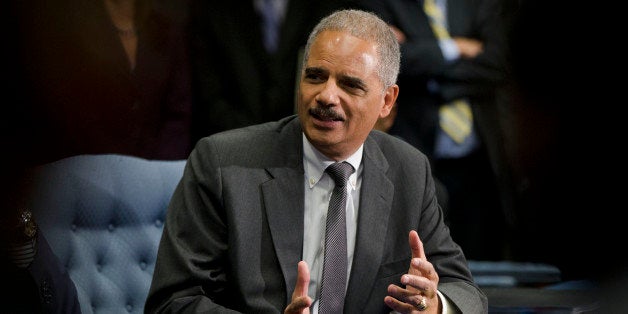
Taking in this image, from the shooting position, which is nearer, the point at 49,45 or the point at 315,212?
the point at 315,212

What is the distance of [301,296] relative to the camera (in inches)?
74.1

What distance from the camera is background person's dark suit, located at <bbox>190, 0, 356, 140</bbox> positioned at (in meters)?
3.32

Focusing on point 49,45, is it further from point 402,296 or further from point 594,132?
point 594,132

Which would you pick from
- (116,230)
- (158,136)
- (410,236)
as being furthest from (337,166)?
(158,136)

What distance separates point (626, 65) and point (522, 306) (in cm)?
145

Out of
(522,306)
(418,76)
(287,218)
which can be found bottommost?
(522,306)

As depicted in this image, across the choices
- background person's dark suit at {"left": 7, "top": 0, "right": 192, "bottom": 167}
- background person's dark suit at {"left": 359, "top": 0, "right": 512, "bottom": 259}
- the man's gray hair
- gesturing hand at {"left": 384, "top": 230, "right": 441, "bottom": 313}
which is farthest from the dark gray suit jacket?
background person's dark suit at {"left": 359, "top": 0, "right": 512, "bottom": 259}

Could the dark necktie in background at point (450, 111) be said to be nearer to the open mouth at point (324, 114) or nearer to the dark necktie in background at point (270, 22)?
the dark necktie in background at point (270, 22)

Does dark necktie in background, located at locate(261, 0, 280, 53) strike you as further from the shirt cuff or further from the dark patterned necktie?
the shirt cuff

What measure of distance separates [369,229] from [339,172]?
→ 0.51 feet

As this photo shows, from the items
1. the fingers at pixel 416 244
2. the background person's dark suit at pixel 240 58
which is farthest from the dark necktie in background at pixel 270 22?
the fingers at pixel 416 244

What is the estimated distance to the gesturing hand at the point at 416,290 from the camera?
6.50 feet

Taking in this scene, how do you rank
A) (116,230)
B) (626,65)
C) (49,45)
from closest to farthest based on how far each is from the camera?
(116,230)
(49,45)
(626,65)

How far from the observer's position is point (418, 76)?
3369mm
